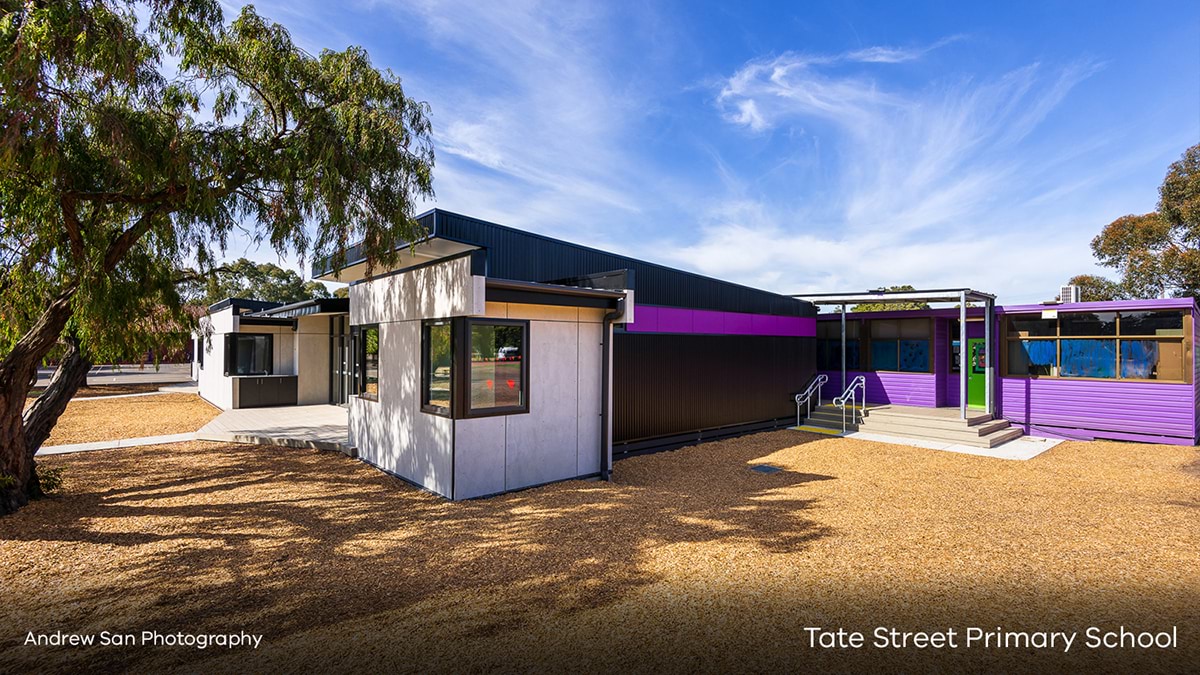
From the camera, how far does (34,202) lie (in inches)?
207

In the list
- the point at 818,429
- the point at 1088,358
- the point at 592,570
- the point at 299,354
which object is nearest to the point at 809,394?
the point at 818,429

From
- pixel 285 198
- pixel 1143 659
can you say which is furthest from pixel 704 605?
pixel 285 198

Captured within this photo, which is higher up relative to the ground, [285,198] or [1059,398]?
[285,198]

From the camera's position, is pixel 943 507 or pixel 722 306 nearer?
pixel 943 507

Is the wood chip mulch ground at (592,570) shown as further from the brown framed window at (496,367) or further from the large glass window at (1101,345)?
the large glass window at (1101,345)

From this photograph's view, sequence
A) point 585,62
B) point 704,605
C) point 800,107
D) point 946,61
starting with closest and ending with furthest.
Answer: point 704,605 → point 585,62 → point 946,61 → point 800,107

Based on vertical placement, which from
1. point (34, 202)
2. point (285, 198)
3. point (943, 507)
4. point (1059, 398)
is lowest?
point (943, 507)

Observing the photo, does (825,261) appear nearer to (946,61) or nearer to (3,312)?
(946,61)

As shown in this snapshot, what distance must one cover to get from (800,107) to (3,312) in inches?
589

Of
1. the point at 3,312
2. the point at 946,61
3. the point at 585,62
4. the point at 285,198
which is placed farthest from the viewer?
the point at 946,61

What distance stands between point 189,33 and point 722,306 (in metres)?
9.72

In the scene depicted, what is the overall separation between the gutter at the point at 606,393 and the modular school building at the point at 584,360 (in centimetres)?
3

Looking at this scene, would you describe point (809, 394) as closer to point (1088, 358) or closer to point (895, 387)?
point (895, 387)

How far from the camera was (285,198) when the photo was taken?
21.6ft
